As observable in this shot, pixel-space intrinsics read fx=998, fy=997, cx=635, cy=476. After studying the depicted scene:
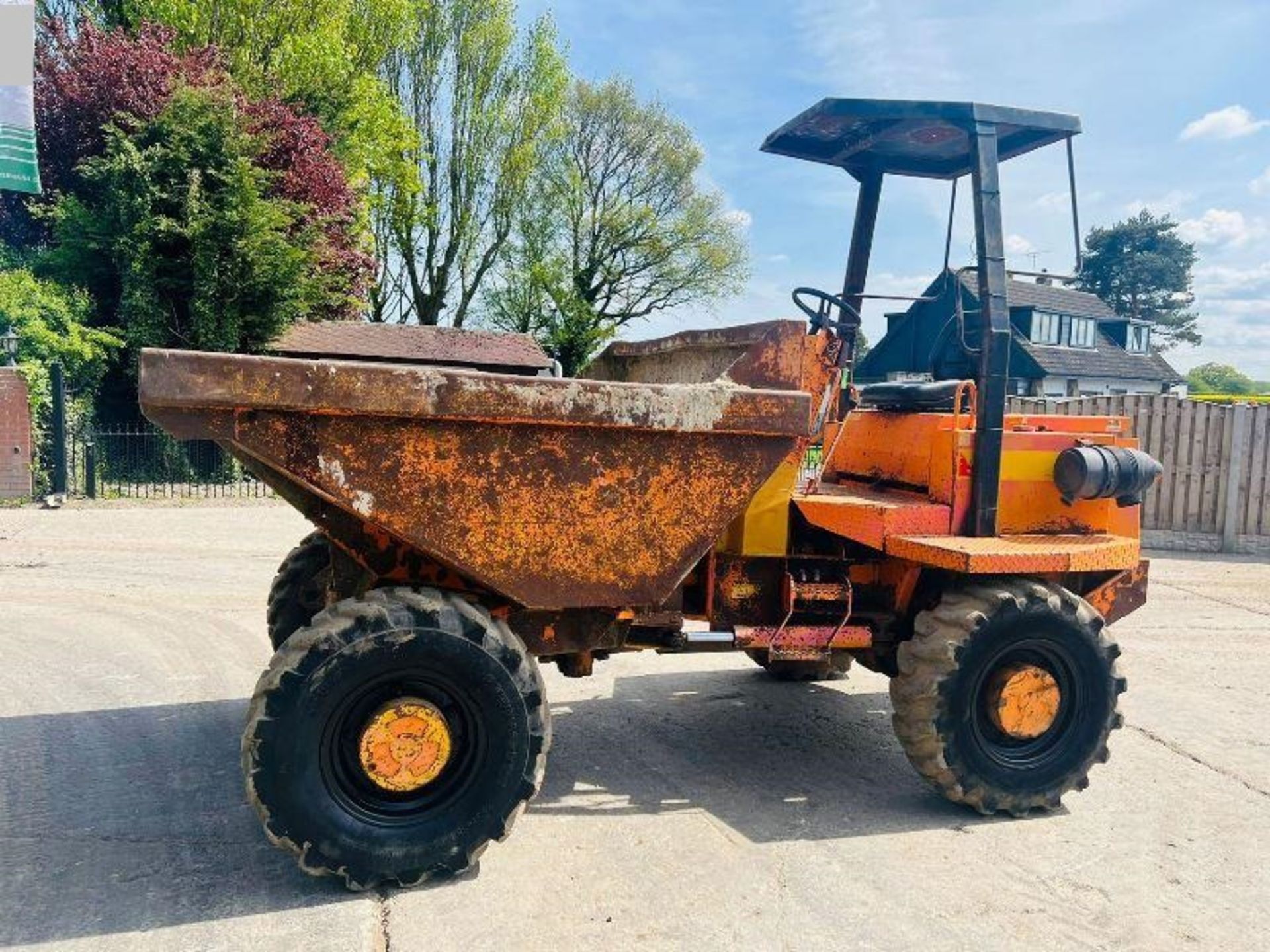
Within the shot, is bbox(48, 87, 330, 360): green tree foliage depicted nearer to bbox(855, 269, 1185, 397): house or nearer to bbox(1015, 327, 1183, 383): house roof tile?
bbox(855, 269, 1185, 397): house

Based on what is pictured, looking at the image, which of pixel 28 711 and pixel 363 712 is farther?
pixel 28 711

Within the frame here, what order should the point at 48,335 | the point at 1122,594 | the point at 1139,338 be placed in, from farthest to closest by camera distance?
the point at 1139,338, the point at 48,335, the point at 1122,594

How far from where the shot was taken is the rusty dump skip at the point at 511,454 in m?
3.13

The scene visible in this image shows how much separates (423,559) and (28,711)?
2684 mm

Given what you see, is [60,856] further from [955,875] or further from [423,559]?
[955,875]

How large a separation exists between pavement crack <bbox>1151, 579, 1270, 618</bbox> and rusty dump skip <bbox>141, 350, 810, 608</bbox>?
7.49 metres

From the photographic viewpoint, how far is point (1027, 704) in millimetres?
4184

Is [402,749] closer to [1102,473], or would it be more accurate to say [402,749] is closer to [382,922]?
[382,922]

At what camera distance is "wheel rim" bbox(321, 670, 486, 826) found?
10.9ft

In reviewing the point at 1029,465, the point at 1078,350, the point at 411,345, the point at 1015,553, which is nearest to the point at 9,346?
the point at 411,345

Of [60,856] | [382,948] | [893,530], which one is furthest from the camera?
[893,530]

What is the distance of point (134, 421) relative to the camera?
1770 cm

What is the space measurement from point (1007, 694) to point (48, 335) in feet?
51.4

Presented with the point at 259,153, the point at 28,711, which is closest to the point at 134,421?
the point at 259,153
